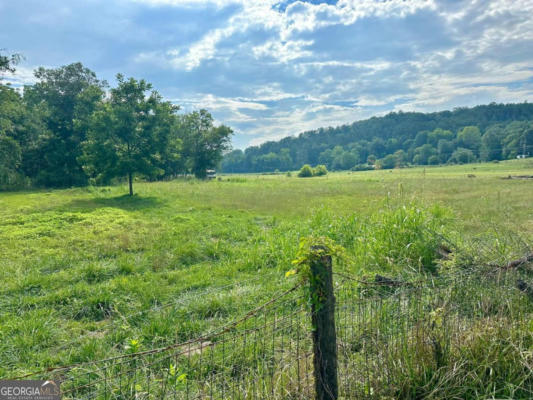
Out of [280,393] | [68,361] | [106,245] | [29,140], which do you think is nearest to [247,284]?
[68,361]

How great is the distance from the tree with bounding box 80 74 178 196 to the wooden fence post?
893 inches

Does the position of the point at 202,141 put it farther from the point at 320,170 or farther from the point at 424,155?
the point at 424,155

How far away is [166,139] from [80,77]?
74.0 feet

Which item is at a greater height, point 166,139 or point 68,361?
point 166,139

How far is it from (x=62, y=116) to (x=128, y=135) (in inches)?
774

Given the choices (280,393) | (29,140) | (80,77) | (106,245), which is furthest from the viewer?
(80,77)

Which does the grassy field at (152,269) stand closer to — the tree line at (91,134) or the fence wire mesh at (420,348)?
the fence wire mesh at (420,348)

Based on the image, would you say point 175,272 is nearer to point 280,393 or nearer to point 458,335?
point 280,393

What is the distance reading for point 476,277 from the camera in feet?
13.5

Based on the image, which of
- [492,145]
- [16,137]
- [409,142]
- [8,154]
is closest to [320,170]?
[492,145]

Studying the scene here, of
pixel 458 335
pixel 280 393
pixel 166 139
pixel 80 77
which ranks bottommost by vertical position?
pixel 280 393

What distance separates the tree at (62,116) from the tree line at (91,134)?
10cm

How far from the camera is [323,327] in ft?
8.04
